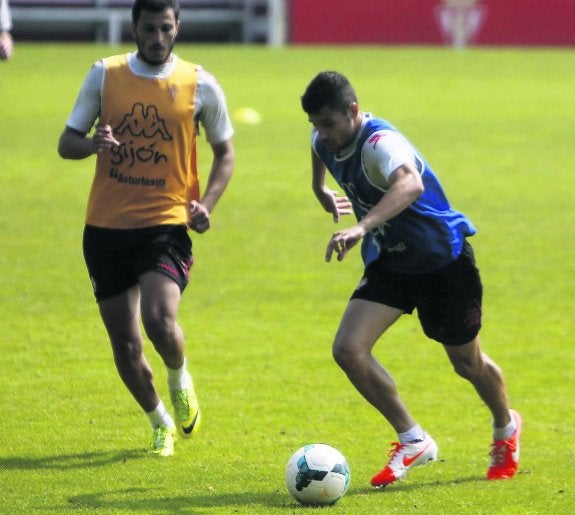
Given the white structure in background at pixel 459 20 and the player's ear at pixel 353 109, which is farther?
the white structure in background at pixel 459 20

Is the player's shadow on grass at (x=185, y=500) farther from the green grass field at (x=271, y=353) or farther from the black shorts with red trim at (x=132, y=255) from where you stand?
the black shorts with red trim at (x=132, y=255)

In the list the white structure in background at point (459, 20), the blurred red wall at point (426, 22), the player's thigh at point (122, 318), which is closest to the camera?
the player's thigh at point (122, 318)

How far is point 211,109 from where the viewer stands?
786cm

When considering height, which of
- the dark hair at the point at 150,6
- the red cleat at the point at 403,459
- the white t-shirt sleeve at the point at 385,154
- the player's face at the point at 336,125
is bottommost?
the red cleat at the point at 403,459

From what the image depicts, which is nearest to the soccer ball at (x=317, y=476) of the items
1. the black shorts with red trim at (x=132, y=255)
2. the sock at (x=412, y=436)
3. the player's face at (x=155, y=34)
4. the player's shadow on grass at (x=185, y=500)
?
the player's shadow on grass at (x=185, y=500)

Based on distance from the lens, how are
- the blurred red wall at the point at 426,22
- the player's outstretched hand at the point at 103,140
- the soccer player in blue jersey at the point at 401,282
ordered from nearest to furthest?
the soccer player in blue jersey at the point at 401,282
the player's outstretched hand at the point at 103,140
the blurred red wall at the point at 426,22

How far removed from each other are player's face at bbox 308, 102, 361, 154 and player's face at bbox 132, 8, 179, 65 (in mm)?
1061

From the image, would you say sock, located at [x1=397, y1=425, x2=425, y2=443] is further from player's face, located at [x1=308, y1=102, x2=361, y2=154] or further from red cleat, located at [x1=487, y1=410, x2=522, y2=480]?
player's face, located at [x1=308, y1=102, x2=361, y2=154]

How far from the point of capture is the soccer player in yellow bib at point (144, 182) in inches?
301

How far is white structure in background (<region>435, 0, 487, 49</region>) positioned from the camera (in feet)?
159

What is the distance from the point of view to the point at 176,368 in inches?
311

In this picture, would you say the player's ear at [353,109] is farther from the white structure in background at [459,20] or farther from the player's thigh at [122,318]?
the white structure in background at [459,20]

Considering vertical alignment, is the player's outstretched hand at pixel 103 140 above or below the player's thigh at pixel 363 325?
above

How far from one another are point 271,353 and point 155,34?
3587 millimetres
